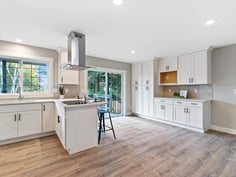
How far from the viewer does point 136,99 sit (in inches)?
242

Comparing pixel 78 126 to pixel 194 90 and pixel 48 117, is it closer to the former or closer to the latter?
pixel 48 117

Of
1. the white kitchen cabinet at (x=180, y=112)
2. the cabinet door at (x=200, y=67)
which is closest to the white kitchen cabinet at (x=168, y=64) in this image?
the cabinet door at (x=200, y=67)

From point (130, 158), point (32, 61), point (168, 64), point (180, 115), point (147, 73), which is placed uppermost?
point (168, 64)

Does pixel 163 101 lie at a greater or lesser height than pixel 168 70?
lesser

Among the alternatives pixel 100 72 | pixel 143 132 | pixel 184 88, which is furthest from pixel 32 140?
pixel 184 88

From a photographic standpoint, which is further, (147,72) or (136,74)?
(136,74)

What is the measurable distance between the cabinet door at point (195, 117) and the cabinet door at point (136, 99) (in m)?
2.22

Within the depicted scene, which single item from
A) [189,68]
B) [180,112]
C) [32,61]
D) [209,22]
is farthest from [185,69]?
[32,61]

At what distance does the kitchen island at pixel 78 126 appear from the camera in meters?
2.59

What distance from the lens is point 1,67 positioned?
11.8ft

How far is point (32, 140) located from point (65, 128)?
55.9 inches

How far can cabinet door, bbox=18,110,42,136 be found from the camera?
322cm

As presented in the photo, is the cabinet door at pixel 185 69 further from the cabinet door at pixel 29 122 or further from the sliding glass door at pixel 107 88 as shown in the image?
the cabinet door at pixel 29 122

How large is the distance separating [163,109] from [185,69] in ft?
5.21
